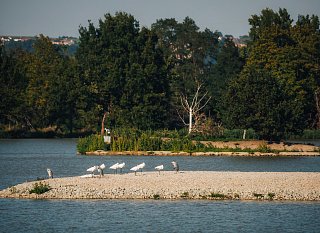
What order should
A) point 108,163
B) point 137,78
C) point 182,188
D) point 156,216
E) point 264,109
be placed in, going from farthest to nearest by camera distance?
point 137,78 → point 264,109 → point 108,163 → point 182,188 → point 156,216

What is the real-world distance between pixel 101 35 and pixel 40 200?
72630 millimetres

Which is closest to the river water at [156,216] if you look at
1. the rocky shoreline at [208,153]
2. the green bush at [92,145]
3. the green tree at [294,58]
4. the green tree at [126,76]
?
the rocky shoreline at [208,153]

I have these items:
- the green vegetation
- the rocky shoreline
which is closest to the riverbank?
the rocky shoreline

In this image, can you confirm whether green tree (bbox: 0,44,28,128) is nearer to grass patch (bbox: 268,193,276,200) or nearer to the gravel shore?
the gravel shore

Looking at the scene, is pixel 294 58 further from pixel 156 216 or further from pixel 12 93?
pixel 156 216

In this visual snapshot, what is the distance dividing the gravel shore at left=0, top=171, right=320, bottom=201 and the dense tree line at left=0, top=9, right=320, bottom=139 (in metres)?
38.0

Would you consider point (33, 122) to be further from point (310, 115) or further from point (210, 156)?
point (210, 156)

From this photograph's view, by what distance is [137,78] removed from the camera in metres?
105

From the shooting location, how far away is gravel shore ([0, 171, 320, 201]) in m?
42.2

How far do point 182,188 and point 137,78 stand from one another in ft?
204

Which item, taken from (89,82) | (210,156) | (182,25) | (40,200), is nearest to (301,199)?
(40,200)

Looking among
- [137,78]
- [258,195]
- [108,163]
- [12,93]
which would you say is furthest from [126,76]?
[258,195]

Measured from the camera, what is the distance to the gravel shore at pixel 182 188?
42.2 m

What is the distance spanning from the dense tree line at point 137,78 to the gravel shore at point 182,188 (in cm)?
3798
